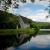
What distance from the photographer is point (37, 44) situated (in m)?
1.51

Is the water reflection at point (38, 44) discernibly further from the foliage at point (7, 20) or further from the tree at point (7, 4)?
the tree at point (7, 4)

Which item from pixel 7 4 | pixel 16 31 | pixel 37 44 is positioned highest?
pixel 7 4

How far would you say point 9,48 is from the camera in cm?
151

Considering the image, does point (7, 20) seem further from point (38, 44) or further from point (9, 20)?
point (38, 44)

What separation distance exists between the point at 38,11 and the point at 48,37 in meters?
0.27

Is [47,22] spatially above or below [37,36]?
above

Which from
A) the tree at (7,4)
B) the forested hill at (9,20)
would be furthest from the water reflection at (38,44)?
the tree at (7,4)

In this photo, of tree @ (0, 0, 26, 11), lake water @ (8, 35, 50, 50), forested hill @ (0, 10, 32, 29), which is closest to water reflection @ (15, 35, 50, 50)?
lake water @ (8, 35, 50, 50)

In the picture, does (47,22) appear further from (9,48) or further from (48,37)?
(9,48)

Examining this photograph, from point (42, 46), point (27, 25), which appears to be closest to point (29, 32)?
point (27, 25)

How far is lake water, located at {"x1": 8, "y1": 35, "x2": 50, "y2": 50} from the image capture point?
1.49m

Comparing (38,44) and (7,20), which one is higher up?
(7,20)

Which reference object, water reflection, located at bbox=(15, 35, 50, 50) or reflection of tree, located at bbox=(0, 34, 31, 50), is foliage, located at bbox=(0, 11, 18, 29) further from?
water reflection, located at bbox=(15, 35, 50, 50)

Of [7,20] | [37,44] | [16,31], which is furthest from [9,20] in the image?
[37,44]
